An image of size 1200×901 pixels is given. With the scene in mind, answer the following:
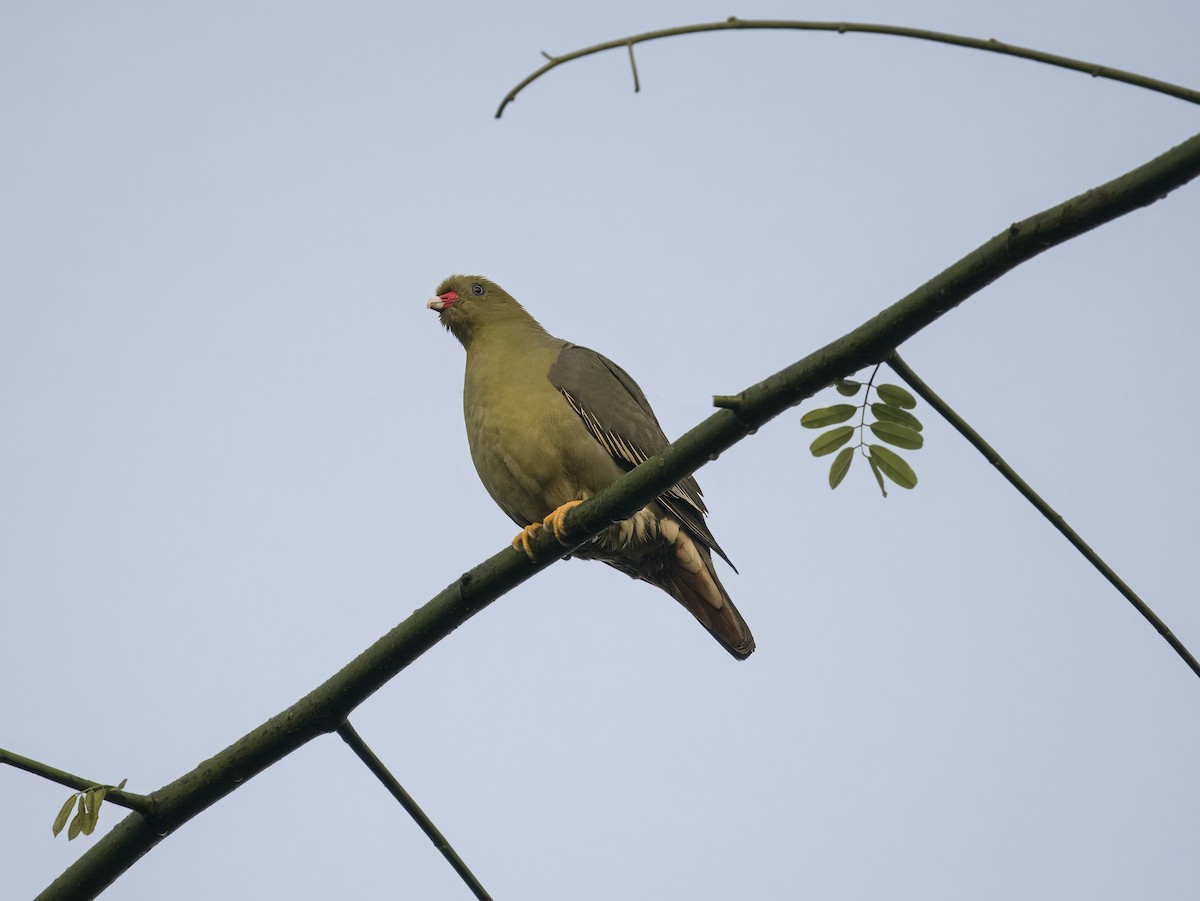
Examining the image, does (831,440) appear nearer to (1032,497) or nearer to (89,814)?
(1032,497)

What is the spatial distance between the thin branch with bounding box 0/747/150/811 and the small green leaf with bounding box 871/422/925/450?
179cm

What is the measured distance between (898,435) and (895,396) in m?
0.13

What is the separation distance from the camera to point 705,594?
18.1 ft

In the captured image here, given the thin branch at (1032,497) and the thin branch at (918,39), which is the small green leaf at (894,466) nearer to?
the thin branch at (1032,497)

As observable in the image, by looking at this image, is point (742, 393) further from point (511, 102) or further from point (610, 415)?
point (610, 415)

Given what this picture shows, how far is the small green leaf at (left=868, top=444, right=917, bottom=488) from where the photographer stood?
2.86 m

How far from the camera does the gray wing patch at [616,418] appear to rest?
17.0ft

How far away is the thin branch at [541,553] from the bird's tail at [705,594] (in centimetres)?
221

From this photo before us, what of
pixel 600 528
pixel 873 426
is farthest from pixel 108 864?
pixel 873 426

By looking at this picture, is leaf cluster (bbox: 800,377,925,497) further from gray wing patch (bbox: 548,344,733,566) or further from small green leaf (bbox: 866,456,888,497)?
gray wing patch (bbox: 548,344,733,566)

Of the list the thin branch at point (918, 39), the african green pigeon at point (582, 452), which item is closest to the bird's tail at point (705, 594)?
the african green pigeon at point (582, 452)

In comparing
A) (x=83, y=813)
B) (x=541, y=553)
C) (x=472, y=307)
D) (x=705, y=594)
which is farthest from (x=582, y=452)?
(x=83, y=813)

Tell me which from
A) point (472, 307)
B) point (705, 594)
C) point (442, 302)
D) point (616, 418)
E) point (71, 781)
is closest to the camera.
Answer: point (71, 781)

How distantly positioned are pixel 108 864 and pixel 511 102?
1.85m
